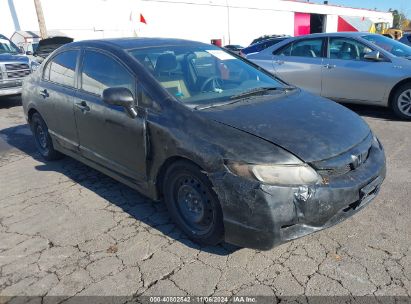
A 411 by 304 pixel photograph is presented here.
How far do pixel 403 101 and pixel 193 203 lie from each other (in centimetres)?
500

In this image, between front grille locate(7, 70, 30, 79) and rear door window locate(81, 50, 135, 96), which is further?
front grille locate(7, 70, 30, 79)

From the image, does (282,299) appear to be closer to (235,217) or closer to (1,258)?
(235,217)

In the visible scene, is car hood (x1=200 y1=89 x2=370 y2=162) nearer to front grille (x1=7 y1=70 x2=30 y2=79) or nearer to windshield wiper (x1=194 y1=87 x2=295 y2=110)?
windshield wiper (x1=194 y1=87 x2=295 y2=110)

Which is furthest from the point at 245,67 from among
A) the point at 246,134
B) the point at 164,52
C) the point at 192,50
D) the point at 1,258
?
the point at 1,258

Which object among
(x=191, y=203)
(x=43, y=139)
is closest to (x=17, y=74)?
(x=43, y=139)

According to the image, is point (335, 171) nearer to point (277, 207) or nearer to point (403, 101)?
point (277, 207)

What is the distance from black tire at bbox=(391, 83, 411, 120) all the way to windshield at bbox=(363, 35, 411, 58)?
2.59 feet

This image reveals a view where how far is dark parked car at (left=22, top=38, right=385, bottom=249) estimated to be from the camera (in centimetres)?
261

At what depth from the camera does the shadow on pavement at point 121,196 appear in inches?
130

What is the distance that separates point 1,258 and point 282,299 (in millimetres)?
2237

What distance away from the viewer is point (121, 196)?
13.5 feet

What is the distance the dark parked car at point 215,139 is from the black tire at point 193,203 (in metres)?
0.01

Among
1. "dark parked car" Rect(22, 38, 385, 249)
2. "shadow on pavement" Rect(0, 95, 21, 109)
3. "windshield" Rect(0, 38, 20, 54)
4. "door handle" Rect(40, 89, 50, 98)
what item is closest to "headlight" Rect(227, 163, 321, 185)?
"dark parked car" Rect(22, 38, 385, 249)

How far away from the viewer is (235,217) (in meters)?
2.68
